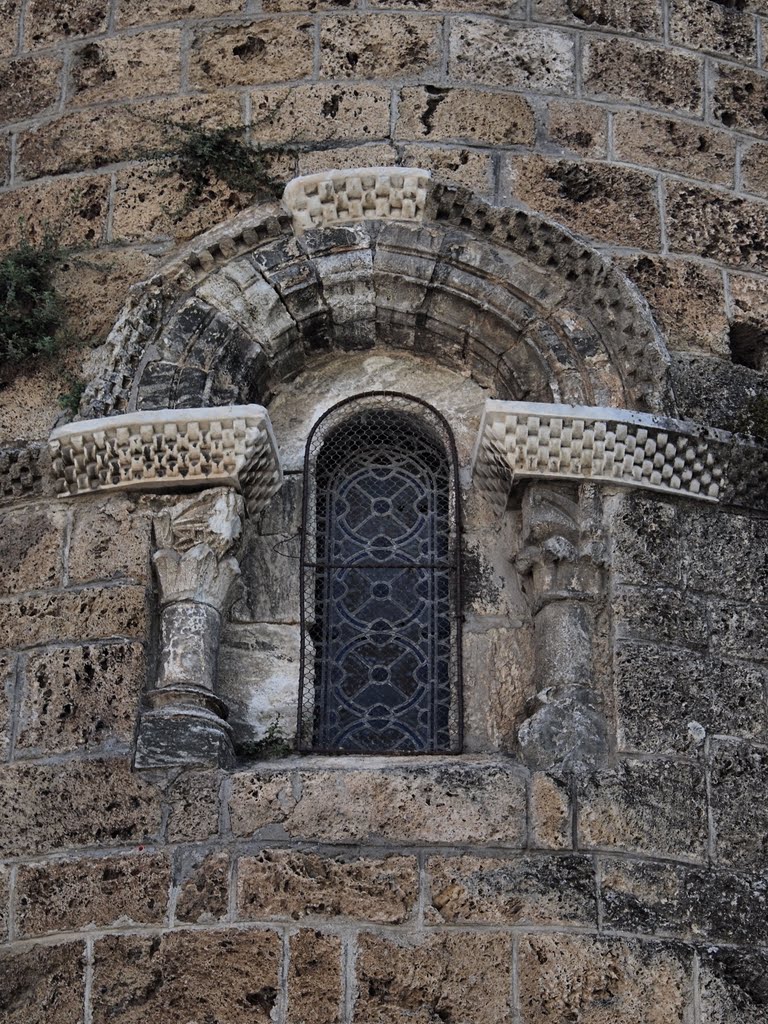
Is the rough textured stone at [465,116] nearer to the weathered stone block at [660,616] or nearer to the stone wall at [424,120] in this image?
the stone wall at [424,120]

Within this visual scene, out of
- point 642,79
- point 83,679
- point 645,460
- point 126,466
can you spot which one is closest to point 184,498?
point 126,466

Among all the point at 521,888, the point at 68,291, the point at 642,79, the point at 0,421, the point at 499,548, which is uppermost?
the point at 642,79

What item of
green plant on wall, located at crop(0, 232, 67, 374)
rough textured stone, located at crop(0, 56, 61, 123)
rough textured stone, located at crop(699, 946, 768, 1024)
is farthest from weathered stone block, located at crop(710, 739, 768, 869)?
rough textured stone, located at crop(0, 56, 61, 123)

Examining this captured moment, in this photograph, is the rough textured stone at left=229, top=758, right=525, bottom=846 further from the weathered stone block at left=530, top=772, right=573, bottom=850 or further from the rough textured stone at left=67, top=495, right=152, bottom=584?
the rough textured stone at left=67, top=495, right=152, bottom=584

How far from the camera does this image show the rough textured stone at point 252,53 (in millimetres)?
9211

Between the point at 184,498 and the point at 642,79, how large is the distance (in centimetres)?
289

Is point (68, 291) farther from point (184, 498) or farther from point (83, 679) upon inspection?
point (83, 679)

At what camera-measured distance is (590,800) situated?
7.50m

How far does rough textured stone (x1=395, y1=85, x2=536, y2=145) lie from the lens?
29.5 feet

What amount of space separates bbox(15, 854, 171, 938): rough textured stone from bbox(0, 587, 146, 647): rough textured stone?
897mm

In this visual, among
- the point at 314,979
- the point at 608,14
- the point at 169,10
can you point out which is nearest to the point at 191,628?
the point at 314,979

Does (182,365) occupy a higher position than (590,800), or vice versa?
(182,365)

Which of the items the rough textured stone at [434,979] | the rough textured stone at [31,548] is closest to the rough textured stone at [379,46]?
the rough textured stone at [31,548]

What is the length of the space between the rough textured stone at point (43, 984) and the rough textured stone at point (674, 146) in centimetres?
411
